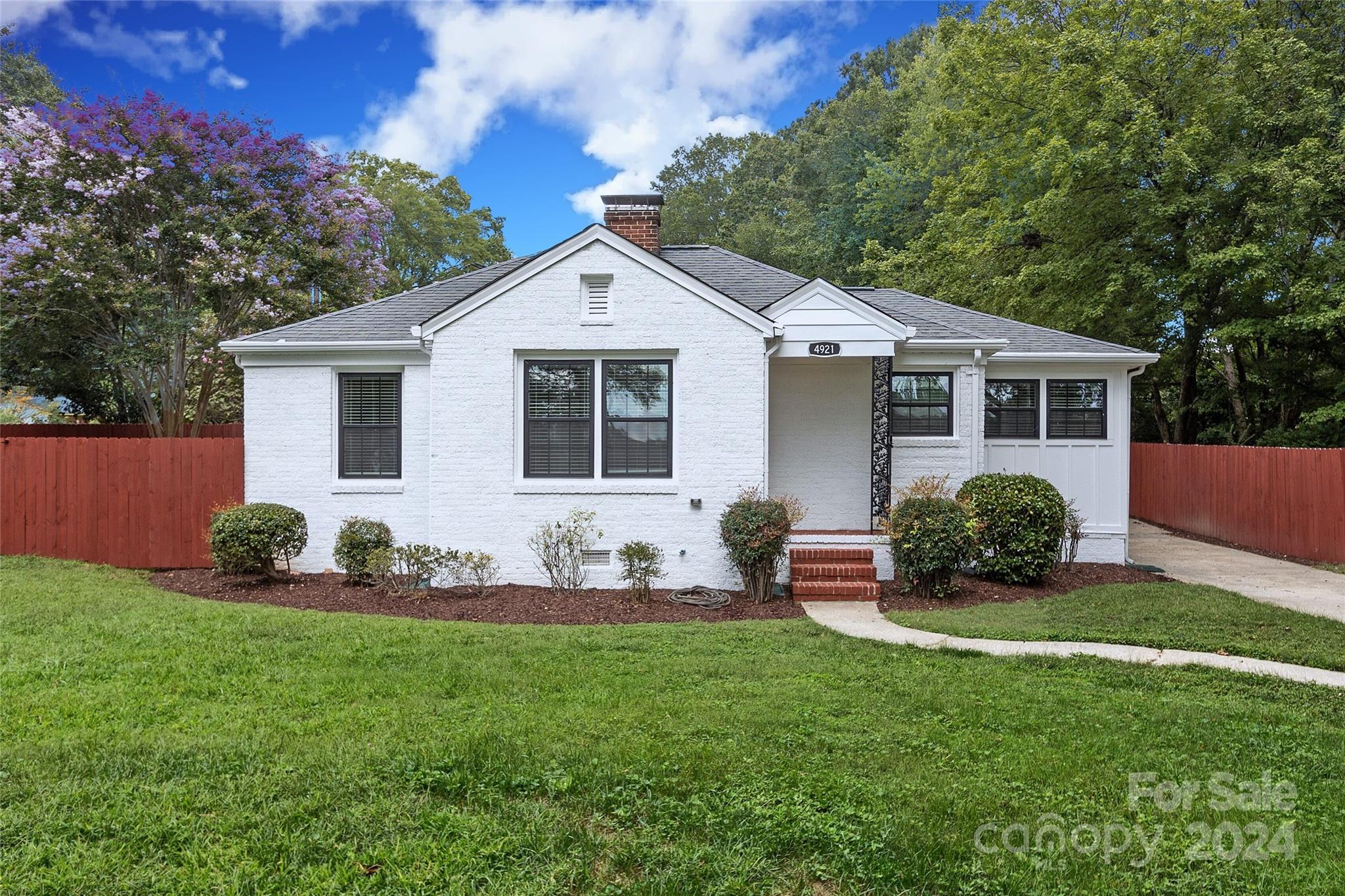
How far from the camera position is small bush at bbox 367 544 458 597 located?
357 inches

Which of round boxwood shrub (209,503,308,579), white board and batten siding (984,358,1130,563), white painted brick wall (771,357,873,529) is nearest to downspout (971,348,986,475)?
white board and batten siding (984,358,1130,563)

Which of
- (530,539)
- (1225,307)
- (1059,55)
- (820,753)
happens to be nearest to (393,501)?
(530,539)

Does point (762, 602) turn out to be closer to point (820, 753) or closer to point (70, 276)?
point (820, 753)

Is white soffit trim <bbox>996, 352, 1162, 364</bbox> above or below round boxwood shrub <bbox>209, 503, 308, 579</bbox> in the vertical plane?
above

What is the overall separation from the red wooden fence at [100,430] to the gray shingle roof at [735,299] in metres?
7.86

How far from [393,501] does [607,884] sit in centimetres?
838

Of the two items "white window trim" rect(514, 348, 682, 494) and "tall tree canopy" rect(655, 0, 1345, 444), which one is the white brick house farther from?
"tall tree canopy" rect(655, 0, 1345, 444)

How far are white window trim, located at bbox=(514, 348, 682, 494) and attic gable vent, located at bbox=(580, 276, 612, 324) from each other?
17.9 inches

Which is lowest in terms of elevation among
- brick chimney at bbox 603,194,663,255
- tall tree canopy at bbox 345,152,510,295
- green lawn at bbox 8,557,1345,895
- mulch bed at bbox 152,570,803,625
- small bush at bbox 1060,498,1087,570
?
mulch bed at bbox 152,570,803,625

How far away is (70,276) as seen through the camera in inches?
543

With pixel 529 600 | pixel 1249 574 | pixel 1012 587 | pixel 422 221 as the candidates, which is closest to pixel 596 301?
pixel 529 600

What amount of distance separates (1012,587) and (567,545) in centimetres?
605

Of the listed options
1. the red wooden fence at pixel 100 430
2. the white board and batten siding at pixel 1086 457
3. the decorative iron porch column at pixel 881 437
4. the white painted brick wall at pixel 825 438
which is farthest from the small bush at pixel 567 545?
the red wooden fence at pixel 100 430

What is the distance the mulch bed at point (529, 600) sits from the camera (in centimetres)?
827
